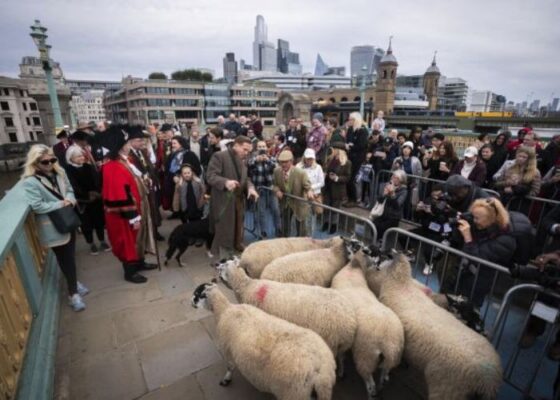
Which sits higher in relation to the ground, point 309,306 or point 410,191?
point 410,191

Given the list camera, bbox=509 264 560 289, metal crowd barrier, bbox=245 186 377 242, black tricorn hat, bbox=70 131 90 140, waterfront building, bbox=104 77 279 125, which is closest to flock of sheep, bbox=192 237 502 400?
camera, bbox=509 264 560 289

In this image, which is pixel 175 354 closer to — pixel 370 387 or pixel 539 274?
pixel 370 387

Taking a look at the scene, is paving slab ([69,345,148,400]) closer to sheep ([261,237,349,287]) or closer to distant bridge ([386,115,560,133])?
sheep ([261,237,349,287])

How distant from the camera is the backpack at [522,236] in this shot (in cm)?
287

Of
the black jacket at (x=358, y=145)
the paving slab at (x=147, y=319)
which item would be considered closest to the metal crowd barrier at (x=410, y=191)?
the black jacket at (x=358, y=145)

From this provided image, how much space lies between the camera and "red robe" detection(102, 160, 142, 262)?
4008 millimetres

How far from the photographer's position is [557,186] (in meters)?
4.82

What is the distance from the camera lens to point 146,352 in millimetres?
3135

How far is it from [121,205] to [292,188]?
2.67 m

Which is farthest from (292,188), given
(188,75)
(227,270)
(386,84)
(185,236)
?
(188,75)

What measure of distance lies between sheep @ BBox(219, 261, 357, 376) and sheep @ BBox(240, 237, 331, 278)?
728 millimetres

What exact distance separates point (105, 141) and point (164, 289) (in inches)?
91.7

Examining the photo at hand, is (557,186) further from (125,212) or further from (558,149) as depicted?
(125,212)

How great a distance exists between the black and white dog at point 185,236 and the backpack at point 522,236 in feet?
14.0
